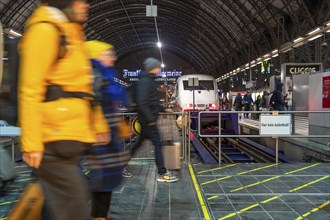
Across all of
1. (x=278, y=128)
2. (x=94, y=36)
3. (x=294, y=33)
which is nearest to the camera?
(x=278, y=128)

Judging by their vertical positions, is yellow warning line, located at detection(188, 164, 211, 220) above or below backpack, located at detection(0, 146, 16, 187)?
below

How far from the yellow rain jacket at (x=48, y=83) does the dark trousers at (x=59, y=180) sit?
53 millimetres

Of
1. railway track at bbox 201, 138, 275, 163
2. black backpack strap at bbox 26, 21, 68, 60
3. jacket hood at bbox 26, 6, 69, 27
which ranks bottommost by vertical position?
railway track at bbox 201, 138, 275, 163

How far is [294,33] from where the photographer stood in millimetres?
25844

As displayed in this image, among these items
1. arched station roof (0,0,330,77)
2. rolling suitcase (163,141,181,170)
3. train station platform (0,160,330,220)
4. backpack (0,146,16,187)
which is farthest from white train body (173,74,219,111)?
backpack (0,146,16,187)

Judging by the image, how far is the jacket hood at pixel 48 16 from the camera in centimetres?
193

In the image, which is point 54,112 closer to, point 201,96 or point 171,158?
point 171,158

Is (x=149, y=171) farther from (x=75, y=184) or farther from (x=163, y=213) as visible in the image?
(x=75, y=184)

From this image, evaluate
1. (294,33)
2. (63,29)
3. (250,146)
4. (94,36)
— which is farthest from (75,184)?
(94,36)

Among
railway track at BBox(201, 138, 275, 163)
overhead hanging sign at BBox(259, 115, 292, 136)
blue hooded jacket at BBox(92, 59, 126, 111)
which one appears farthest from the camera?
railway track at BBox(201, 138, 275, 163)

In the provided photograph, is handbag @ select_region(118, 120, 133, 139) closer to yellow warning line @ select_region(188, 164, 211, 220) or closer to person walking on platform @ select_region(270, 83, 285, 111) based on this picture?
yellow warning line @ select_region(188, 164, 211, 220)

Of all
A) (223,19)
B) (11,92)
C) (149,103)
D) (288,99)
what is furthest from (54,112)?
(223,19)

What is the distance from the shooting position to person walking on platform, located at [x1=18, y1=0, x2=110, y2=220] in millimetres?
1841

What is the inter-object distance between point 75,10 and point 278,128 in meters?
6.47
